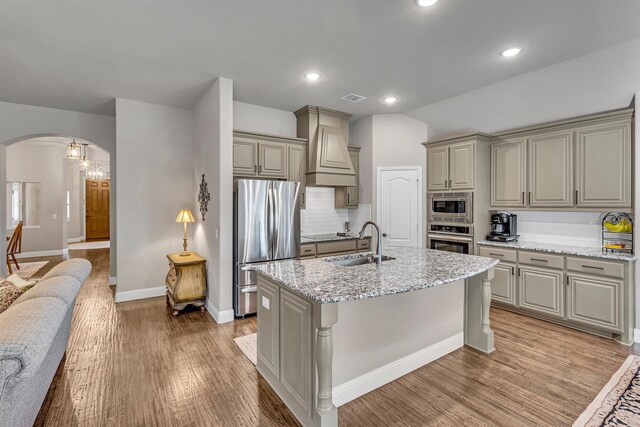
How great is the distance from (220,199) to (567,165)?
4265 mm

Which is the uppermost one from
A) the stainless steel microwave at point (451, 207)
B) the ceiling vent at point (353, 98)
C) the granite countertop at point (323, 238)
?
the ceiling vent at point (353, 98)

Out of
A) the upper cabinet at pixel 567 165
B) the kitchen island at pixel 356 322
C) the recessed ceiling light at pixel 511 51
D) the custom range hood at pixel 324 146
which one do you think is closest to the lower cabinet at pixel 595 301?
the upper cabinet at pixel 567 165

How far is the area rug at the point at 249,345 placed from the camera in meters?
3.00

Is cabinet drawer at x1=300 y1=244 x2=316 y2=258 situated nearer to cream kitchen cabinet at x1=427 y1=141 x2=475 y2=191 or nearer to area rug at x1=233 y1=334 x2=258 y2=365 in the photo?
area rug at x1=233 y1=334 x2=258 y2=365

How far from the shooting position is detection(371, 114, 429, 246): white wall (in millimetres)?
5371

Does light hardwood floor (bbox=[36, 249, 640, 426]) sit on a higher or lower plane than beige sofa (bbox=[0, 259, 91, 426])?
lower

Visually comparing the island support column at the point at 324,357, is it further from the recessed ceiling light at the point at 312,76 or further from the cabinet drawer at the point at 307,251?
the recessed ceiling light at the point at 312,76

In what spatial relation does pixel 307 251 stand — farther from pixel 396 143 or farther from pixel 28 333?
pixel 28 333

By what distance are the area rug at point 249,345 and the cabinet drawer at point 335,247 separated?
171 cm

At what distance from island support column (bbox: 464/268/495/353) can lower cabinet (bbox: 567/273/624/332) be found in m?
1.27

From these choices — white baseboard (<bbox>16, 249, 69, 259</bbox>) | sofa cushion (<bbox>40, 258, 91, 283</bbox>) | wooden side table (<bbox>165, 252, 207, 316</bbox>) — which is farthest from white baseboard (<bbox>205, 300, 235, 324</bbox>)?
white baseboard (<bbox>16, 249, 69, 259</bbox>)

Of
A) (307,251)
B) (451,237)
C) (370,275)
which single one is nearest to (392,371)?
(370,275)

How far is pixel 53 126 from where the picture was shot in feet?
16.6

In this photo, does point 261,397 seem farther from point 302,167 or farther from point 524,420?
point 302,167
